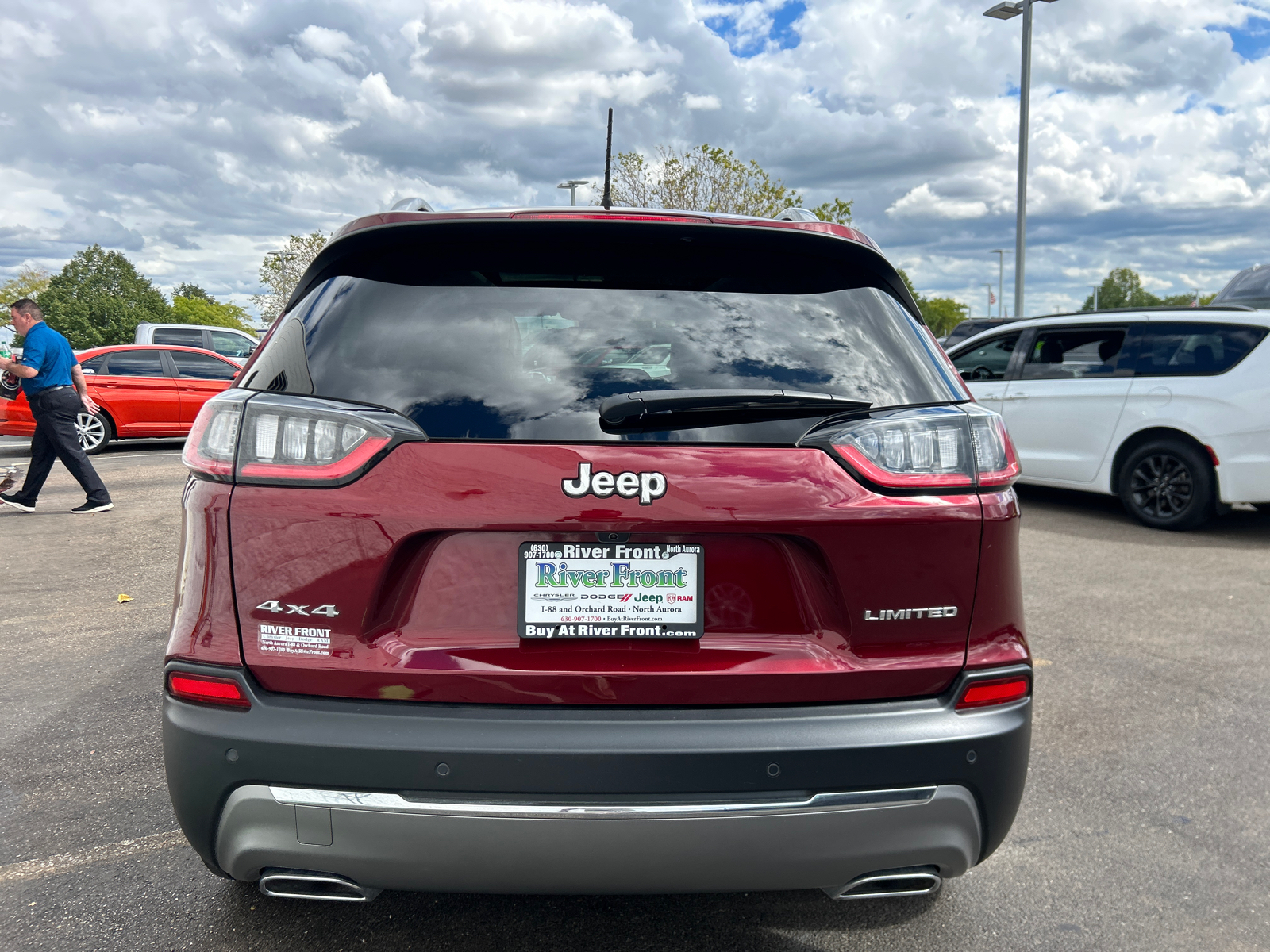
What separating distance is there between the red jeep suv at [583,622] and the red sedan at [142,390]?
13.4m

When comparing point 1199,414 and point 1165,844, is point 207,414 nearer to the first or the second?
point 1165,844

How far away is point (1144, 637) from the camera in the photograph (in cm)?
495

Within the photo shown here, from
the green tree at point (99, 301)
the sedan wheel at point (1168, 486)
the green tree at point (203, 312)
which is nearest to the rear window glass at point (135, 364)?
the sedan wheel at point (1168, 486)

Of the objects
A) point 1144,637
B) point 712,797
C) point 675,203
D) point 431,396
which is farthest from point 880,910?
point 675,203

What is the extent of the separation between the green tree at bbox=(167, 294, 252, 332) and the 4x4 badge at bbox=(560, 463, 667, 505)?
121 meters

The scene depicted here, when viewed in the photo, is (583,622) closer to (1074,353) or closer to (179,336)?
(1074,353)

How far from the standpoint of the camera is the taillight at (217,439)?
6.51 feet

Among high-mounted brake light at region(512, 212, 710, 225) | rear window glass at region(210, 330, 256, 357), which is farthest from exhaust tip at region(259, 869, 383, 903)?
rear window glass at region(210, 330, 256, 357)

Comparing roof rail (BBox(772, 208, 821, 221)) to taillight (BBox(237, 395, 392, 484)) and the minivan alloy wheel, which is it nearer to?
taillight (BBox(237, 395, 392, 484))

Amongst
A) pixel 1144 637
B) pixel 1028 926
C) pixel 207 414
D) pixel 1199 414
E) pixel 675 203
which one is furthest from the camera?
pixel 675 203

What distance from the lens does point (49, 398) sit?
8.45 m

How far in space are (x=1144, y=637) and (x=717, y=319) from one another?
395 cm

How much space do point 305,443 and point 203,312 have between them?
135m

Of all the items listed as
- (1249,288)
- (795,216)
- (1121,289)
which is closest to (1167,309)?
(795,216)
